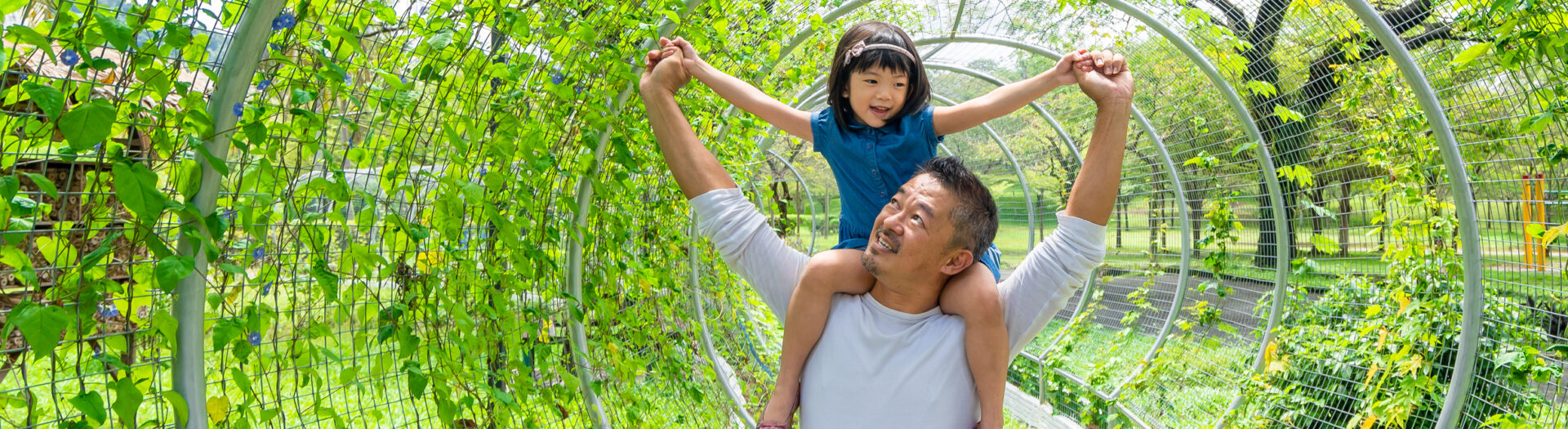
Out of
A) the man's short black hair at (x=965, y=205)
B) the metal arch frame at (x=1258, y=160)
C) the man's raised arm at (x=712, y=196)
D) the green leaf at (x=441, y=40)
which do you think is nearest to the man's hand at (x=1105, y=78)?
the man's short black hair at (x=965, y=205)

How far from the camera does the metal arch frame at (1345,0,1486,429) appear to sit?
338 centimetres

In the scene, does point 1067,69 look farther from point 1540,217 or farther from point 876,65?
point 1540,217

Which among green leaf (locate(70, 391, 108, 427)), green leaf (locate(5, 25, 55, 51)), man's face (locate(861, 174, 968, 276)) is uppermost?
green leaf (locate(5, 25, 55, 51))

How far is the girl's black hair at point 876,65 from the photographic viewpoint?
7.41 ft

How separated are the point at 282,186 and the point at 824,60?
5.15m

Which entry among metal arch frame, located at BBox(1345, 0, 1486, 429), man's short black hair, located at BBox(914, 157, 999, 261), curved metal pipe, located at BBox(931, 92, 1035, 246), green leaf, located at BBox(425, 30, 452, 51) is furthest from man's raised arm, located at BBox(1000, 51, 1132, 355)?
curved metal pipe, located at BBox(931, 92, 1035, 246)

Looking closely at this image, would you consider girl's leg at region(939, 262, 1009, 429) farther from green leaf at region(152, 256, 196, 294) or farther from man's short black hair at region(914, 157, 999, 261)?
green leaf at region(152, 256, 196, 294)

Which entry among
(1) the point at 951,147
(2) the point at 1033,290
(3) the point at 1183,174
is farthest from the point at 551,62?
(1) the point at 951,147

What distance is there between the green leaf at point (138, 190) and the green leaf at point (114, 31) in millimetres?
165

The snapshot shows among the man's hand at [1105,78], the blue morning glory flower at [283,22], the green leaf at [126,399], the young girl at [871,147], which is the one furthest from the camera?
the young girl at [871,147]

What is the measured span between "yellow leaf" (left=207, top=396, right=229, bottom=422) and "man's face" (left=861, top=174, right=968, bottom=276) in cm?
121

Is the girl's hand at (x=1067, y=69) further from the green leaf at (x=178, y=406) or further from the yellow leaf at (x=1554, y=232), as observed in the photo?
the yellow leaf at (x=1554, y=232)

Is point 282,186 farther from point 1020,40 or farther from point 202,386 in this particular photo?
point 1020,40

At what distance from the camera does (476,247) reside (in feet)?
7.89
